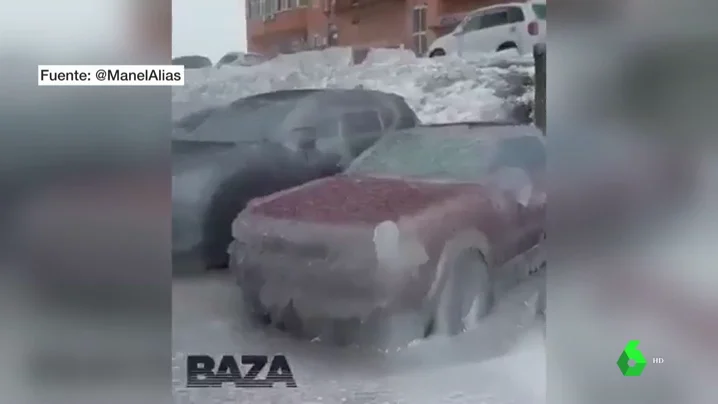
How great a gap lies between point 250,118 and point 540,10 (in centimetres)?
88

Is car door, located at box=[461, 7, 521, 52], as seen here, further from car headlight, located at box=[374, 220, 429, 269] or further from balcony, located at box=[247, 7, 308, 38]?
car headlight, located at box=[374, 220, 429, 269]

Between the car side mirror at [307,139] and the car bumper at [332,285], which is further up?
the car side mirror at [307,139]

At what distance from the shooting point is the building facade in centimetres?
205

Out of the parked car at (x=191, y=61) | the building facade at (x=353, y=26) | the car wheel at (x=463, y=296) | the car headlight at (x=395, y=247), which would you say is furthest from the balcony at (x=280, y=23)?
the car wheel at (x=463, y=296)

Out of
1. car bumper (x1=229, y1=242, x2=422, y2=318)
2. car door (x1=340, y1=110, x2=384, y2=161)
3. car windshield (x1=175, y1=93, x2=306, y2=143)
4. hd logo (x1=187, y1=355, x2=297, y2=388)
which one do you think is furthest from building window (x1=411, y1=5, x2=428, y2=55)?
hd logo (x1=187, y1=355, x2=297, y2=388)

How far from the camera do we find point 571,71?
6.78ft

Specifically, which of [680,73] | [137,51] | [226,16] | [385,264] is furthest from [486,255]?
[137,51]

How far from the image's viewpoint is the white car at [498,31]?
80.2 inches

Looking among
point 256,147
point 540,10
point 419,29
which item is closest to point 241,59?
point 256,147

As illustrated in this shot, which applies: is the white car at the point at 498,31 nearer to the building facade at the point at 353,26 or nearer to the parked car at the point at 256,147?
the building facade at the point at 353,26

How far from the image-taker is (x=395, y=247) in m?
1.97

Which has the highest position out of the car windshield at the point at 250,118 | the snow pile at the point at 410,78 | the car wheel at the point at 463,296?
the snow pile at the point at 410,78

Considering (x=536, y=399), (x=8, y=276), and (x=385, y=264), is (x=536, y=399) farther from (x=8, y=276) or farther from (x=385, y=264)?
(x=8, y=276)

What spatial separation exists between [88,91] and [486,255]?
1.20 m
